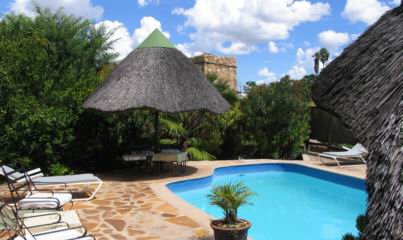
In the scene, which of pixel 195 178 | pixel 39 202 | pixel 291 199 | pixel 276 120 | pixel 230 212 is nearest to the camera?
pixel 230 212

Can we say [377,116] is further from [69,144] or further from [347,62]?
[69,144]

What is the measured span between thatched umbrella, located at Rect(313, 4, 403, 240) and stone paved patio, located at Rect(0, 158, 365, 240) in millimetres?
3153

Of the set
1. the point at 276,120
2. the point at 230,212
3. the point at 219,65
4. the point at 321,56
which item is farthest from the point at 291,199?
the point at 321,56

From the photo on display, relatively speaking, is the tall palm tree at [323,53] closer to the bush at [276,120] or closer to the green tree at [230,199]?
the bush at [276,120]

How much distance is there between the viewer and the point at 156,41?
1157 centimetres

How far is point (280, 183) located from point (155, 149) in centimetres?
402

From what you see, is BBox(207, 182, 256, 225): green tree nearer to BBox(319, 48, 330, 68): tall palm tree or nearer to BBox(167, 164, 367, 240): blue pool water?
BBox(167, 164, 367, 240): blue pool water

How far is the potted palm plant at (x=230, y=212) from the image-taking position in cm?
536

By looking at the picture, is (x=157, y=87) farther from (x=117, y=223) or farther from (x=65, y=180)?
(x=117, y=223)

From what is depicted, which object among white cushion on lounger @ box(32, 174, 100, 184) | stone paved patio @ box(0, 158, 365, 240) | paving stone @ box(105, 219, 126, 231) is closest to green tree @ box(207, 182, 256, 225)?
stone paved patio @ box(0, 158, 365, 240)

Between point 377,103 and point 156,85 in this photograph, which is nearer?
Result: point 377,103

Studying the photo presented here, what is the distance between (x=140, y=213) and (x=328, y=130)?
1321 cm

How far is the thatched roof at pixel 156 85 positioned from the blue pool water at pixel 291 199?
209 centimetres

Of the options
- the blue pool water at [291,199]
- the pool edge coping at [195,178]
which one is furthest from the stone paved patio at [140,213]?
the blue pool water at [291,199]
